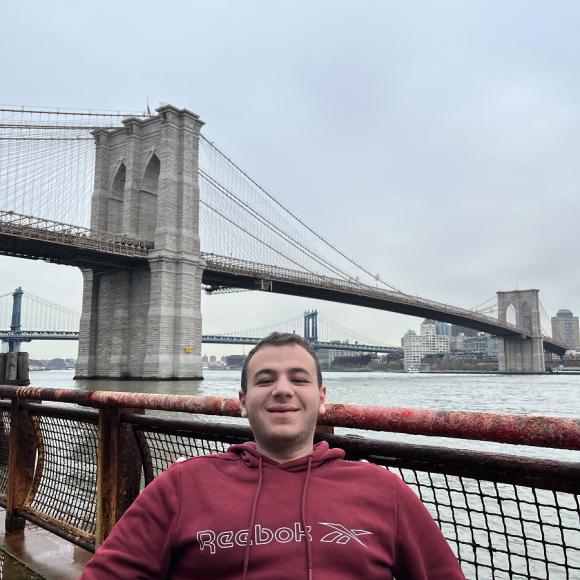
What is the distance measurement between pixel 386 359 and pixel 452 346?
985 inches

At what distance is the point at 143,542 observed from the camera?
1.38 m

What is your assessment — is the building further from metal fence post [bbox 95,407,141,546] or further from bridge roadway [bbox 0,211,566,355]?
metal fence post [bbox 95,407,141,546]

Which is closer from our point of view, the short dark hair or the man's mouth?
the man's mouth

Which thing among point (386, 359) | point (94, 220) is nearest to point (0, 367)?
point (94, 220)

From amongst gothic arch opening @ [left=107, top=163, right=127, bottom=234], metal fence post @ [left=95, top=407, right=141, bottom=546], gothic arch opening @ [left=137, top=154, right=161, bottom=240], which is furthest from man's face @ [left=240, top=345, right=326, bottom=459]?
gothic arch opening @ [left=107, top=163, right=127, bottom=234]

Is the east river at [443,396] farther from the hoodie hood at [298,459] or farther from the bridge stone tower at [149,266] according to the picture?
the hoodie hood at [298,459]

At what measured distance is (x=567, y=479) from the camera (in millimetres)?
1356

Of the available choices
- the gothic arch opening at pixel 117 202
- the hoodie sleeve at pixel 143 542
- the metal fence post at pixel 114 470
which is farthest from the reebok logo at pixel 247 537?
the gothic arch opening at pixel 117 202

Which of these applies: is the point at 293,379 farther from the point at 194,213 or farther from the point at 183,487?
the point at 194,213

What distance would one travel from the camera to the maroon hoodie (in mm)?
1272

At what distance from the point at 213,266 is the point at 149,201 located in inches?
285

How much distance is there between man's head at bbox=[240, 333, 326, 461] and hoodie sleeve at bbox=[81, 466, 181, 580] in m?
0.29

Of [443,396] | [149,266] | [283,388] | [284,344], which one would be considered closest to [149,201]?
[149,266]

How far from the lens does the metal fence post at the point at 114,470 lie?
2.53 metres
